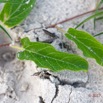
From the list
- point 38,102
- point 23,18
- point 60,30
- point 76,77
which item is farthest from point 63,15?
point 38,102

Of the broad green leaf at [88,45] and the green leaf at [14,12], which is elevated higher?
the green leaf at [14,12]

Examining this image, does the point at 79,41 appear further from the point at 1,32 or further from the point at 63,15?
the point at 1,32

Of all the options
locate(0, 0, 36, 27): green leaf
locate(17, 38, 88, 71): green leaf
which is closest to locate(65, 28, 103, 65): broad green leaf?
locate(17, 38, 88, 71): green leaf

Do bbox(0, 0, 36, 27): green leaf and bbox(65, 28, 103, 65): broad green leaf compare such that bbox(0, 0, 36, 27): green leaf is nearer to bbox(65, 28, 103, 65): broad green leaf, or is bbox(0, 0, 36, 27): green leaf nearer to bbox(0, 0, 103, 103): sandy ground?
bbox(0, 0, 103, 103): sandy ground

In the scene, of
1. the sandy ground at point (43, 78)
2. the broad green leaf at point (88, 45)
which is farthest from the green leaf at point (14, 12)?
the broad green leaf at point (88, 45)

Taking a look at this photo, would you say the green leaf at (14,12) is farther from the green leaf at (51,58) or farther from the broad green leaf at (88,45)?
the broad green leaf at (88,45)

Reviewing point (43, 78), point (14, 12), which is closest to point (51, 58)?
point (43, 78)

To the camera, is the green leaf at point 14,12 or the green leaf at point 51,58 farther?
the green leaf at point 14,12
